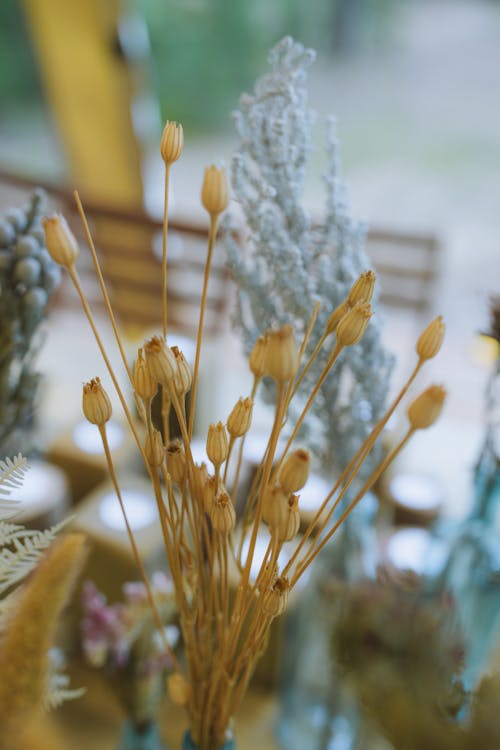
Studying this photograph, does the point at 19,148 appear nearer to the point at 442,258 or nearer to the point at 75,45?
the point at 75,45

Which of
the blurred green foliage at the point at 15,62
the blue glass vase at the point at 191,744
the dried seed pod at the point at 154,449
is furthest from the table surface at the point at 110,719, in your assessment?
the blurred green foliage at the point at 15,62

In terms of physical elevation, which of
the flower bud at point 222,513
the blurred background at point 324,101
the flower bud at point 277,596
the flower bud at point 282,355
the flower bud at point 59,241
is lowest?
the flower bud at point 277,596

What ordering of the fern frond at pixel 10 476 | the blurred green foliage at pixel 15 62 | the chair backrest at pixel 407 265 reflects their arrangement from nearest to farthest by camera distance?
the fern frond at pixel 10 476, the chair backrest at pixel 407 265, the blurred green foliage at pixel 15 62

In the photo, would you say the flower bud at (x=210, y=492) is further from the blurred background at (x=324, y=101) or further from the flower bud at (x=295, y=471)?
the blurred background at (x=324, y=101)

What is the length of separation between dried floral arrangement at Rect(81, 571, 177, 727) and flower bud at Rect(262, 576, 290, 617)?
11.7 inches

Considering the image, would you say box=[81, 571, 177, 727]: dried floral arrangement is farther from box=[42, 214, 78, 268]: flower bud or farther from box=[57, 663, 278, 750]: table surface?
box=[42, 214, 78, 268]: flower bud

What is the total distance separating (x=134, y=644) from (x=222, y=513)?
0.38m

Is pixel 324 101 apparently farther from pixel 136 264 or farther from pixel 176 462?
pixel 176 462

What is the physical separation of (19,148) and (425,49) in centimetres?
154

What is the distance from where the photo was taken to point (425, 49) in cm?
256

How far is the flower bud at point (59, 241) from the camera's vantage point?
0.40 m

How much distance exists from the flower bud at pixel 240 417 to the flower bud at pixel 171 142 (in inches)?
6.1

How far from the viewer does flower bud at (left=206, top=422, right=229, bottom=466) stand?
17.2 inches

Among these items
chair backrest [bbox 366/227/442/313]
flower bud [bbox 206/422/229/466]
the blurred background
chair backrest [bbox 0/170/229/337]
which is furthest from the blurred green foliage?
flower bud [bbox 206/422/229/466]
